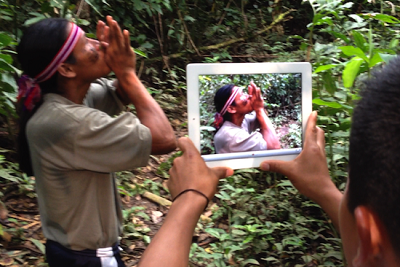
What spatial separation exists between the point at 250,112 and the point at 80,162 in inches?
24.7

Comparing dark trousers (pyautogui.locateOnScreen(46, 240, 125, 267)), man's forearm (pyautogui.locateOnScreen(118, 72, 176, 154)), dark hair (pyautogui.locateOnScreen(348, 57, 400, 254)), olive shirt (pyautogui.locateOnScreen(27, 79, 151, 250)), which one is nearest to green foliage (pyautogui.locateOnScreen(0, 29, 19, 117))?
olive shirt (pyautogui.locateOnScreen(27, 79, 151, 250))

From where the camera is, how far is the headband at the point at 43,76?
4.65 feet

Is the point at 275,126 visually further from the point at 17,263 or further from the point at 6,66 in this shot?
the point at 17,263

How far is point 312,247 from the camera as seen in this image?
2473mm

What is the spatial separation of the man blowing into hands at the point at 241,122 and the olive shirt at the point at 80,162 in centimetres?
27

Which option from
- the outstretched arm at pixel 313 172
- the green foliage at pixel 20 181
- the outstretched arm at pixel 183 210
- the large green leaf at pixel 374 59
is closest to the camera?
the outstretched arm at pixel 183 210

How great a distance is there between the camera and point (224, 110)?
1333 millimetres

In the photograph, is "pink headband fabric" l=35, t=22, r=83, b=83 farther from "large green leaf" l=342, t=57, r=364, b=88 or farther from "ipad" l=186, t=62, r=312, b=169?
"large green leaf" l=342, t=57, r=364, b=88

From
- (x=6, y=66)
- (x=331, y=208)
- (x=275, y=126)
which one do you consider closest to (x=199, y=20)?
(x=6, y=66)

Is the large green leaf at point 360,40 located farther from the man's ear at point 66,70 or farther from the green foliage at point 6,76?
the green foliage at point 6,76

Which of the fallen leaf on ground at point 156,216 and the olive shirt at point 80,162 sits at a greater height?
the olive shirt at point 80,162

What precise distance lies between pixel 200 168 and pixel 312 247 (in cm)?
171

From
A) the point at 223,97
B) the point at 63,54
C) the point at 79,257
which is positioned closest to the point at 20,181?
the point at 79,257

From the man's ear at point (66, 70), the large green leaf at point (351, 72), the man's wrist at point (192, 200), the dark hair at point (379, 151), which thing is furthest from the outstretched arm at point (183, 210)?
the large green leaf at point (351, 72)
